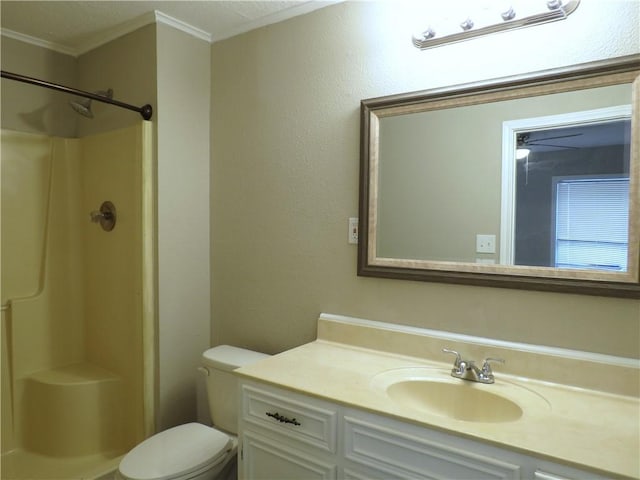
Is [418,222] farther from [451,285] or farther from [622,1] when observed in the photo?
[622,1]

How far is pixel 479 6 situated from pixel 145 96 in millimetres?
1537

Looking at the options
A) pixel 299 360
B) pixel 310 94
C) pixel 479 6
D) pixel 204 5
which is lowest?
pixel 299 360

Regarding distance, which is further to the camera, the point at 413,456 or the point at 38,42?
the point at 38,42

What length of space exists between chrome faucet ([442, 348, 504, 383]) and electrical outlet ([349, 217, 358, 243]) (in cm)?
59

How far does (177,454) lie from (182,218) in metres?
1.08

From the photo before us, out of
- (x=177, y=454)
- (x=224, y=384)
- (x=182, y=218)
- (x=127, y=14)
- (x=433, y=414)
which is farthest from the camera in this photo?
(x=182, y=218)

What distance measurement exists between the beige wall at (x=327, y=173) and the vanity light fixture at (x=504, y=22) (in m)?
0.04

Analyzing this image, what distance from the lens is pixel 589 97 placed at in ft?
4.39

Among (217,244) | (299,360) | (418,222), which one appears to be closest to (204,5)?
(217,244)

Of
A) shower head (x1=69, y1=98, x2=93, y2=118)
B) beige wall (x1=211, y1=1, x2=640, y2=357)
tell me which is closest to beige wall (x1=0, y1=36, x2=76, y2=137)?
A: shower head (x1=69, y1=98, x2=93, y2=118)

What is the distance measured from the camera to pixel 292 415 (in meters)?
1.37

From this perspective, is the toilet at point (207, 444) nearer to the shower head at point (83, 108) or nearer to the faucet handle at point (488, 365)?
the faucet handle at point (488, 365)

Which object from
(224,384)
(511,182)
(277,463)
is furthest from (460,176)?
(224,384)

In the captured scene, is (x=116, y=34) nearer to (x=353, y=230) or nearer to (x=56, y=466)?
(x=353, y=230)
